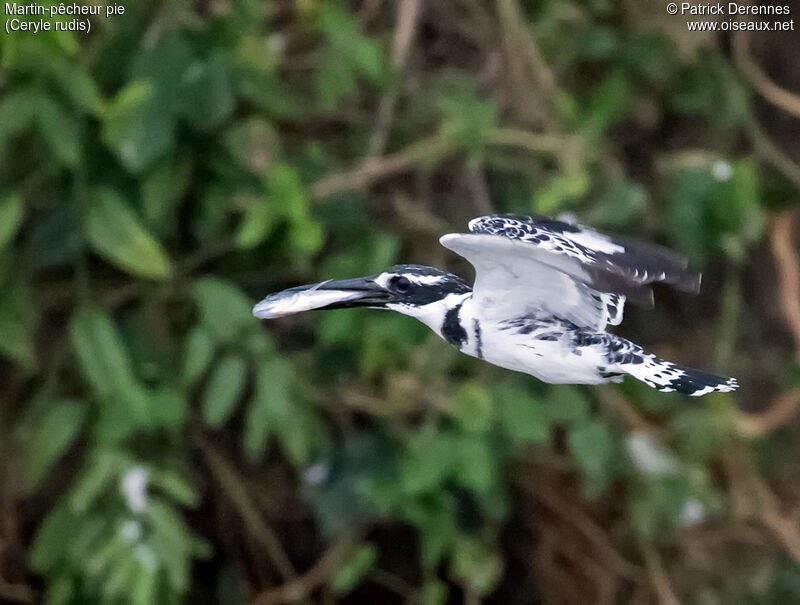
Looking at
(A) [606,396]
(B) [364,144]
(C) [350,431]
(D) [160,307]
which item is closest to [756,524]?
(A) [606,396]

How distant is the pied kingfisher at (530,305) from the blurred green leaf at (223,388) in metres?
0.46

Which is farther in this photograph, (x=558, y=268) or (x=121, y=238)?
(x=121, y=238)

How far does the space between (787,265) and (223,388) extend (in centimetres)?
78

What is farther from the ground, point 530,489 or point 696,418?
point 696,418

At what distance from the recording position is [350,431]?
1221 mm

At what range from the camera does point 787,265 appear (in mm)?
1290

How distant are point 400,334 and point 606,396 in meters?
0.32

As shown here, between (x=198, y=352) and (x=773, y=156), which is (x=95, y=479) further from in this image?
(x=773, y=156)

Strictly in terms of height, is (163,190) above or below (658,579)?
above

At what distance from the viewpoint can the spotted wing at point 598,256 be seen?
504 millimetres

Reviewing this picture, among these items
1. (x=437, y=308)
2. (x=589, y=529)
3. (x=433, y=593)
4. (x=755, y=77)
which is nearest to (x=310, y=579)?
(x=433, y=593)

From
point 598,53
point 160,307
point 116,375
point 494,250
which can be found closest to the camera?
point 494,250

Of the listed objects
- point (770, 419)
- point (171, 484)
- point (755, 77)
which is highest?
point (755, 77)

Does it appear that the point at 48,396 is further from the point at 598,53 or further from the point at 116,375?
the point at 598,53
